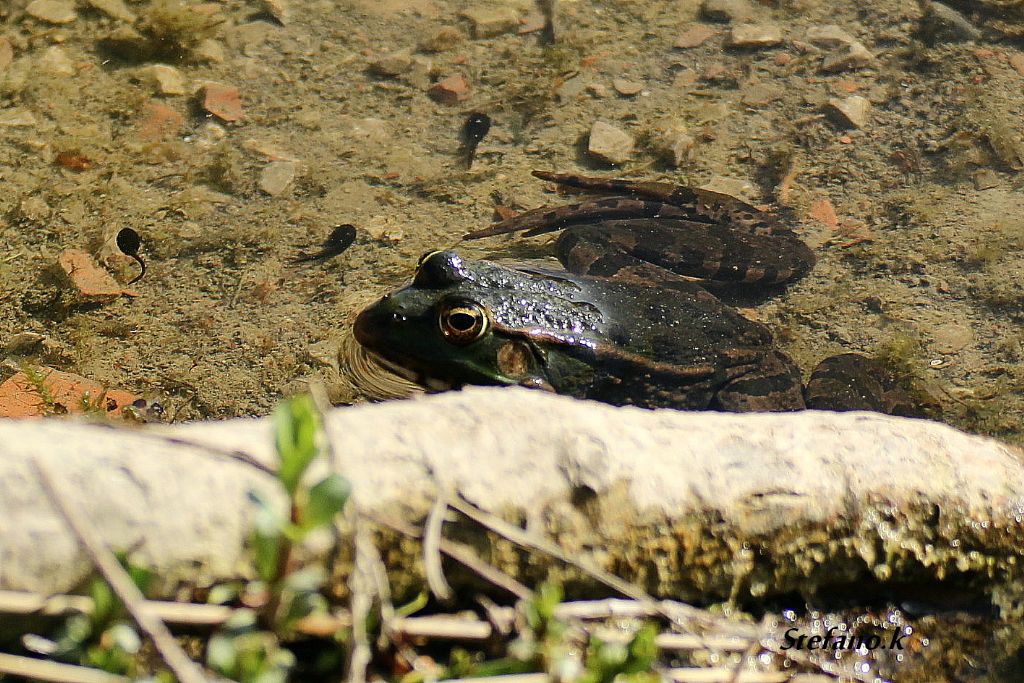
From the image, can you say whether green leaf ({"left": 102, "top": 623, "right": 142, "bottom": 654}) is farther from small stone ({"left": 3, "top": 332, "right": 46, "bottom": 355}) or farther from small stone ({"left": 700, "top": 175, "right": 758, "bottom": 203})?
small stone ({"left": 700, "top": 175, "right": 758, "bottom": 203})

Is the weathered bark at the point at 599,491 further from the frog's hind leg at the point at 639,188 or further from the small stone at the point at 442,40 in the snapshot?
the small stone at the point at 442,40

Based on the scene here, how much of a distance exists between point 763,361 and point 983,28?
3.94 metres

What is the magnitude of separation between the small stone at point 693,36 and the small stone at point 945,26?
1.55 m

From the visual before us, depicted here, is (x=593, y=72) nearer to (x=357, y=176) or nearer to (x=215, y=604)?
(x=357, y=176)

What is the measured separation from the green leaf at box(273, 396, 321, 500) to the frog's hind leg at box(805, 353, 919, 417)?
2.88m

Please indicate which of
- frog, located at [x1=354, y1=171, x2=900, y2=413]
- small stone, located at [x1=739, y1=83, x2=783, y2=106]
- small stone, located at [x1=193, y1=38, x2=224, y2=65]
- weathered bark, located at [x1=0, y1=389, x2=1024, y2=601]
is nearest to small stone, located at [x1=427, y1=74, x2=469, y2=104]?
small stone, located at [x1=193, y1=38, x2=224, y2=65]

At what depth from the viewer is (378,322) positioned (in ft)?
12.0

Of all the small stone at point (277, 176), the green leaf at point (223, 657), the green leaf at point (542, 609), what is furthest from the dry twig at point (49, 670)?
the small stone at point (277, 176)

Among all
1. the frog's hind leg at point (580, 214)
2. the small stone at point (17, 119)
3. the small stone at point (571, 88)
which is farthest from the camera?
the small stone at point (571, 88)

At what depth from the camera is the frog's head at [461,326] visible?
143 inches

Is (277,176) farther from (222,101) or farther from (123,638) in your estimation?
(123,638)

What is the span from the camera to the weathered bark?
64.2 inches

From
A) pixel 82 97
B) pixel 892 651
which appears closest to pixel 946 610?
pixel 892 651

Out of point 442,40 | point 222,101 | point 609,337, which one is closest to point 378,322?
point 609,337
